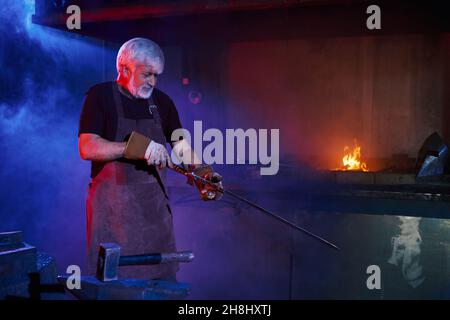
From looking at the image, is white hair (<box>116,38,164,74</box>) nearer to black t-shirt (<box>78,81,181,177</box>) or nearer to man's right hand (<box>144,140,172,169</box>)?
black t-shirt (<box>78,81,181,177</box>)

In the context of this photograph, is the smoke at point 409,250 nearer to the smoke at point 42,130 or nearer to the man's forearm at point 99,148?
the man's forearm at point 99,148

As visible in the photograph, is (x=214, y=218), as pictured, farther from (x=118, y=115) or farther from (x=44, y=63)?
(x=44, y=63)

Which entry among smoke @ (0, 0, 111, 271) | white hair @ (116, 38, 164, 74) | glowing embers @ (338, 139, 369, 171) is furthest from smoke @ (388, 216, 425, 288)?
smoke @ (0, 0, 111, 271)

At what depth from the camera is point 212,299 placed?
461 centimetres

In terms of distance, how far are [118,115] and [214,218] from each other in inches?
72.2

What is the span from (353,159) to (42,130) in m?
3.76

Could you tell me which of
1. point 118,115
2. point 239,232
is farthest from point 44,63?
point 239,232

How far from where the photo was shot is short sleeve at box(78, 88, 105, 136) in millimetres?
2889

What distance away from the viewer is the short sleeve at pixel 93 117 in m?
2.89

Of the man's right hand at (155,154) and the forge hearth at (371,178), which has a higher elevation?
the man's right hand at (155,154)

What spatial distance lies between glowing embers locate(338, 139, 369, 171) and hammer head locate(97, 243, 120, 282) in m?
4.09

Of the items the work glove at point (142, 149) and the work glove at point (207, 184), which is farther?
the work glove at point (207, 184)

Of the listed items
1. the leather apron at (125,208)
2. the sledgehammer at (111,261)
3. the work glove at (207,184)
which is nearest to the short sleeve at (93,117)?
the leather apron at (125,208)

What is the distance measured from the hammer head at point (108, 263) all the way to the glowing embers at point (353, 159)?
4092mm
